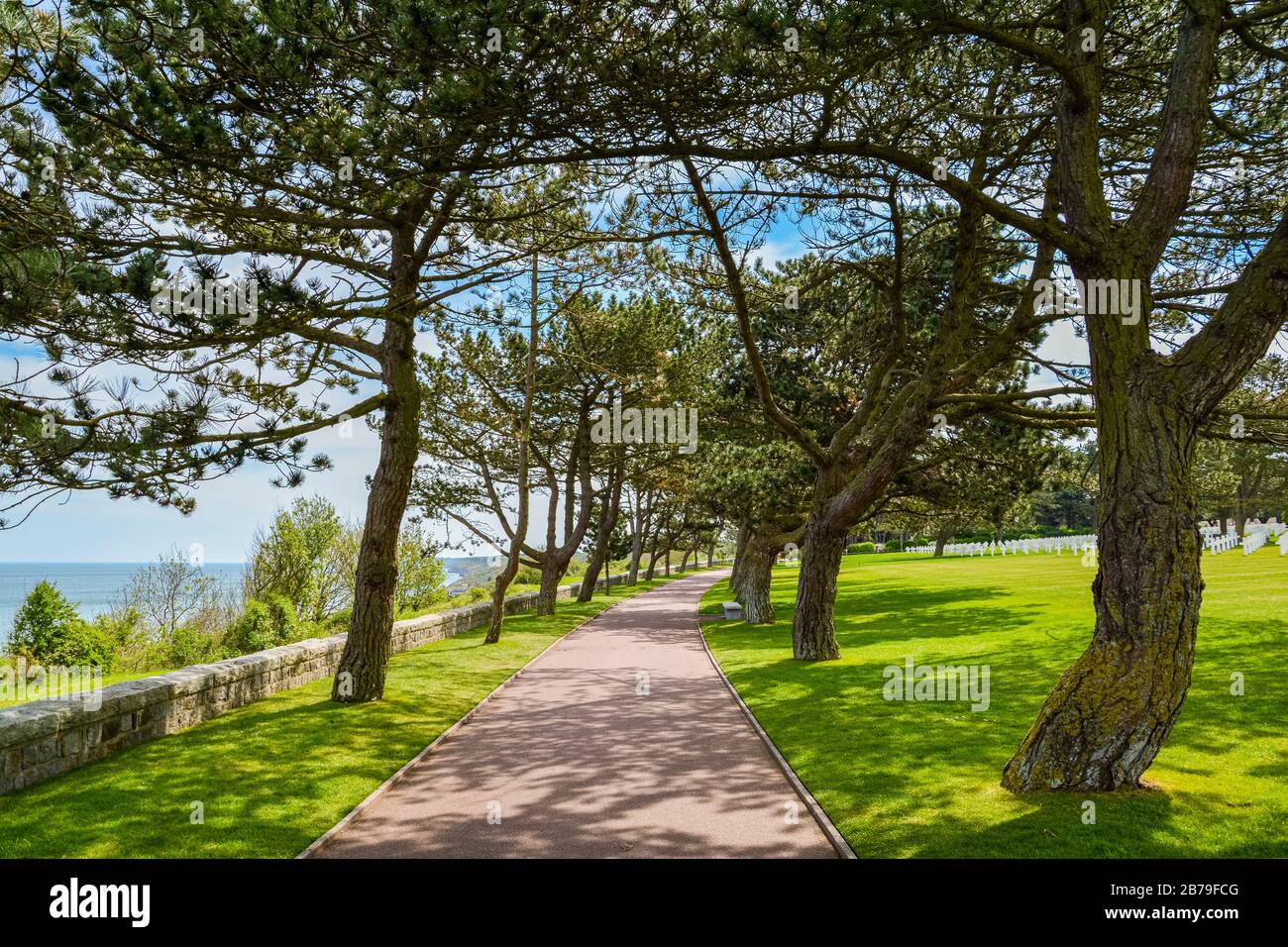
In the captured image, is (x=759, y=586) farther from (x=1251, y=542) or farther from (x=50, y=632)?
(x=1251, y=542)

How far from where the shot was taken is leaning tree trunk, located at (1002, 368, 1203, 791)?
612 centimetres

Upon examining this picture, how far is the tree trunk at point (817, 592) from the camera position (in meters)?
14.8

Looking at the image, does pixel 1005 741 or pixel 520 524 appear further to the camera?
pixel 520 524

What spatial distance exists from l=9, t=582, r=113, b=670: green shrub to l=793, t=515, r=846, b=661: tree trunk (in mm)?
13168

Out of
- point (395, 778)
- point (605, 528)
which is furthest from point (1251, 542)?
point (395, 778)

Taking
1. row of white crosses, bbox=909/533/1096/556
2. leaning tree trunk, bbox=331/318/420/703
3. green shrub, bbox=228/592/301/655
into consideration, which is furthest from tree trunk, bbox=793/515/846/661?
row of white crosses, bbox=909/533/1096/556

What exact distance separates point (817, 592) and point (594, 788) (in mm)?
8741

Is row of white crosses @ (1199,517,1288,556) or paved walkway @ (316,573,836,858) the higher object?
row of white crosses @ (1199,517,1288,556)

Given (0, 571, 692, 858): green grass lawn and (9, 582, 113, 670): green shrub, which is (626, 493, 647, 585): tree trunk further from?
(0, 571, 692, 858): green grass lawn

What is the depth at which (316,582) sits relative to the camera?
2397cm

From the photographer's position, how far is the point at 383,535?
38.5 ft

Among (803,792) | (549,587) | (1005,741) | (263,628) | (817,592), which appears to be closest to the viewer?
(803,792)

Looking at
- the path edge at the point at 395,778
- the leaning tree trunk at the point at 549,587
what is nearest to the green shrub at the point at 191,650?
the path edge at the point at 395,778
